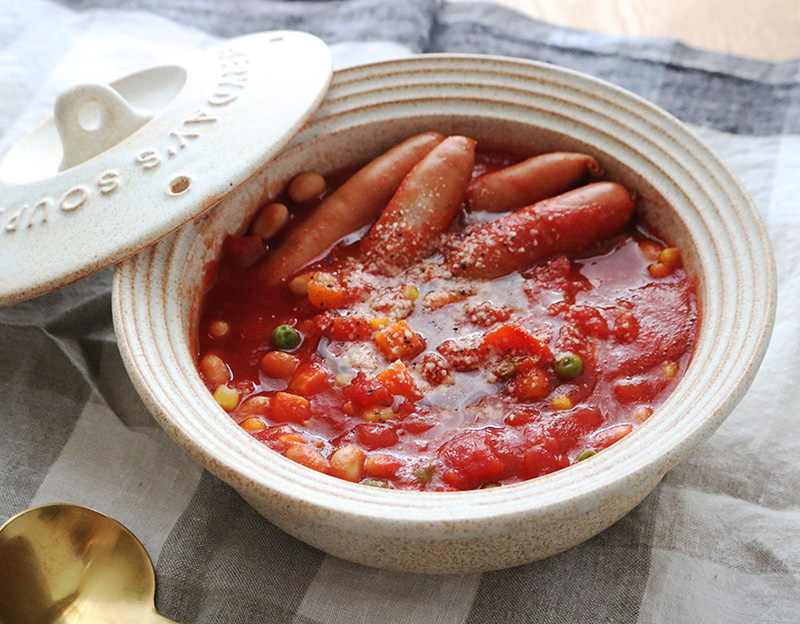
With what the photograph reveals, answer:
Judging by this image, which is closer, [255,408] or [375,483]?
[375,483]

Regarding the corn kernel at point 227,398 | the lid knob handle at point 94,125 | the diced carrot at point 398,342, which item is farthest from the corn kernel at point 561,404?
the lid knob handle at point 94,125

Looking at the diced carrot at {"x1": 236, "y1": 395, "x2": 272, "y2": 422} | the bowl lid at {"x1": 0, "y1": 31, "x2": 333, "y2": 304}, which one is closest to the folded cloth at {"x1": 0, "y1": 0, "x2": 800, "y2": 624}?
the diced carrot at {"x1": 236, "y1": 395, "x2": 272, "y2": 422}

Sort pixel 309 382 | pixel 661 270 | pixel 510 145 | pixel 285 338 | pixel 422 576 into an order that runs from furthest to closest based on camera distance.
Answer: pixel 510 145 → pixel 661 270 → pixel 285 338 → pixel 309 382 → pixel 422 576

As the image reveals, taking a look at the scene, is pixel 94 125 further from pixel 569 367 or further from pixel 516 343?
pixel 569 367

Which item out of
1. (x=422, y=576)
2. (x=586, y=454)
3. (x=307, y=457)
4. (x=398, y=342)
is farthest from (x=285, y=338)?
(x=586, y=454)

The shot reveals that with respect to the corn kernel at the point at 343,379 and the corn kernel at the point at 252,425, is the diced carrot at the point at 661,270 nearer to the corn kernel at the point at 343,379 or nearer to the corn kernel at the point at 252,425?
the corn kernel at the point at 343,379

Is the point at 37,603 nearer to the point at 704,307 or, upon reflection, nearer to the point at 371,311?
the point at 371,311
